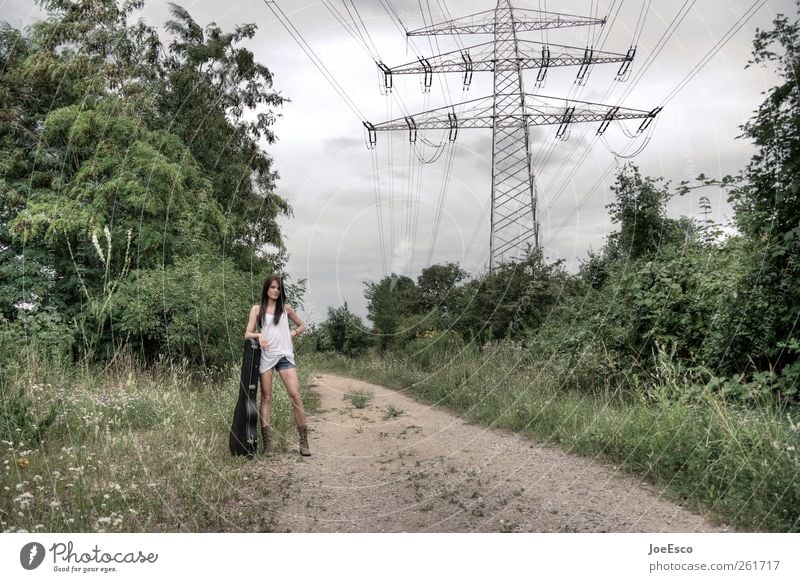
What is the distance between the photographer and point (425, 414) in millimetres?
7848

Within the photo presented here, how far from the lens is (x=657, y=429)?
4848 millimetres

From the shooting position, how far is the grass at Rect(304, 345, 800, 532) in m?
3.49

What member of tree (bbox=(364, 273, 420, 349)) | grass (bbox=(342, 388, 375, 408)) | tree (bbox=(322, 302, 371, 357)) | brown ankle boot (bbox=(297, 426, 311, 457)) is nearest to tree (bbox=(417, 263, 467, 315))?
tree (bbox=(364, 273, 420, 349))

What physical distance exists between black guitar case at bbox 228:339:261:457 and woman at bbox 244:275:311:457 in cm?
8

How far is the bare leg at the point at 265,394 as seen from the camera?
4941 millimetres

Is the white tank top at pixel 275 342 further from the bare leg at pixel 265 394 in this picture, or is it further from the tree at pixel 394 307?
the tree at pixel 394 307

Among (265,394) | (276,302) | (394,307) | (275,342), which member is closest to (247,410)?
(265,394)

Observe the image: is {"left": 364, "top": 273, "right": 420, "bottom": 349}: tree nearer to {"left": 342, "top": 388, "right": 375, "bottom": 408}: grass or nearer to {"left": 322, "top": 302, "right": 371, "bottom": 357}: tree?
{"left": 322, "top": 302, "right": 371, "bottom": 357}: tree
